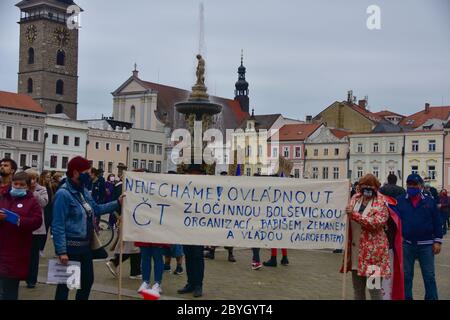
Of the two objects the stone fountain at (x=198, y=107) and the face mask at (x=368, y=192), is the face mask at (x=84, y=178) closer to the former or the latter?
the face mask at (x=368, y=192)

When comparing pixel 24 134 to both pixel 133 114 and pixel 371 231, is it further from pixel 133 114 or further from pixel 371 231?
pixel 371 231

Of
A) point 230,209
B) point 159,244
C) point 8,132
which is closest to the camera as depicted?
point 230,209

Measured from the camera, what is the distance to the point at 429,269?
8.76 m

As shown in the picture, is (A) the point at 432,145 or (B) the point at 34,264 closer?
(B) the point at 34,264

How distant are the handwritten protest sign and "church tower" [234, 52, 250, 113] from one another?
111 m

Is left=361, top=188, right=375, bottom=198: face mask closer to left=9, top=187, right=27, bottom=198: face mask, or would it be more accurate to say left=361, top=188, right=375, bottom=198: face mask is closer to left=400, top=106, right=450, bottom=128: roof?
left=9, top=187, right=27, bottom=198: face mask

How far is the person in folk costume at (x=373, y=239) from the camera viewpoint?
7.51 m

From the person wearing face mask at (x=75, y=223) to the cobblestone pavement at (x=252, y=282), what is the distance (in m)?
1.57

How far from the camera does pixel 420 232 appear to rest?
8734 mm

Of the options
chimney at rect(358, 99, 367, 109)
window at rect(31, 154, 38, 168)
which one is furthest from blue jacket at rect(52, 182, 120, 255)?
chimney at rect(358, 99, 367, 109)

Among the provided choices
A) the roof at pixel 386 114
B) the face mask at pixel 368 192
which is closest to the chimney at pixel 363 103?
the roof at pixel 386 114

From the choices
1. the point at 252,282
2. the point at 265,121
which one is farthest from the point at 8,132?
the point at 252,282

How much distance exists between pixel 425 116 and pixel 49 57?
57490 millimetres
